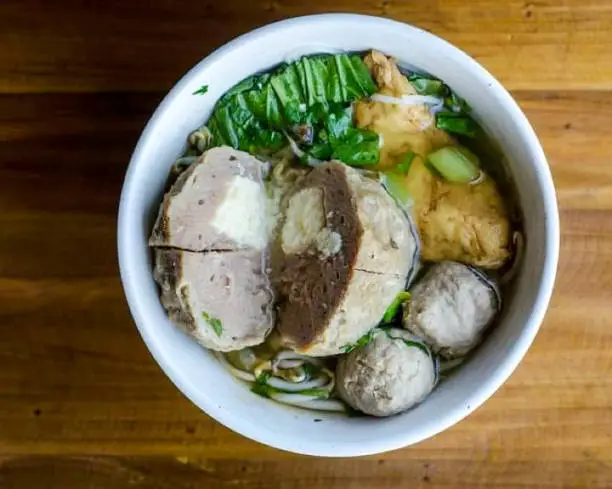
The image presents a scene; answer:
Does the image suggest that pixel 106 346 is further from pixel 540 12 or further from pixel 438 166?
pixel 540 12

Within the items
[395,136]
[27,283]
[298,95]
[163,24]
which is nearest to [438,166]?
[395,136]

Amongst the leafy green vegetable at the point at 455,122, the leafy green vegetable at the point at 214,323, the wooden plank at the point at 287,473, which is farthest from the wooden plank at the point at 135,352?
the leafy green vegetable at the point at 214,323

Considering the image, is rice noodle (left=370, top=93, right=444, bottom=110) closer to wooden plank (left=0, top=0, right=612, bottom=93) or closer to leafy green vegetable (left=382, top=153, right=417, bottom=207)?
leafy green vegetable (left=382, top=153, right=417, bottom=207)

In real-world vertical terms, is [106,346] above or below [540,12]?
below


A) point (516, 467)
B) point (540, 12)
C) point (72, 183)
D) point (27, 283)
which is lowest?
point (516, 467)

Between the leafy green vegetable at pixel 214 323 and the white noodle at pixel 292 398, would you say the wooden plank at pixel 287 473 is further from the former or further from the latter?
the leafy green vegetable at pixel 214 323

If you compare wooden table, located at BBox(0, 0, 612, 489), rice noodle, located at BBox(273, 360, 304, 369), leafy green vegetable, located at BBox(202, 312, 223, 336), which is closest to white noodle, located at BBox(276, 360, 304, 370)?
rice noodle, located at BBox(273, 360, 304, 369)

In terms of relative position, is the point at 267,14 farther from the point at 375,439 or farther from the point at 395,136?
the point at 375,439

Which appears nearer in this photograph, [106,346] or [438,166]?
[438,166]
